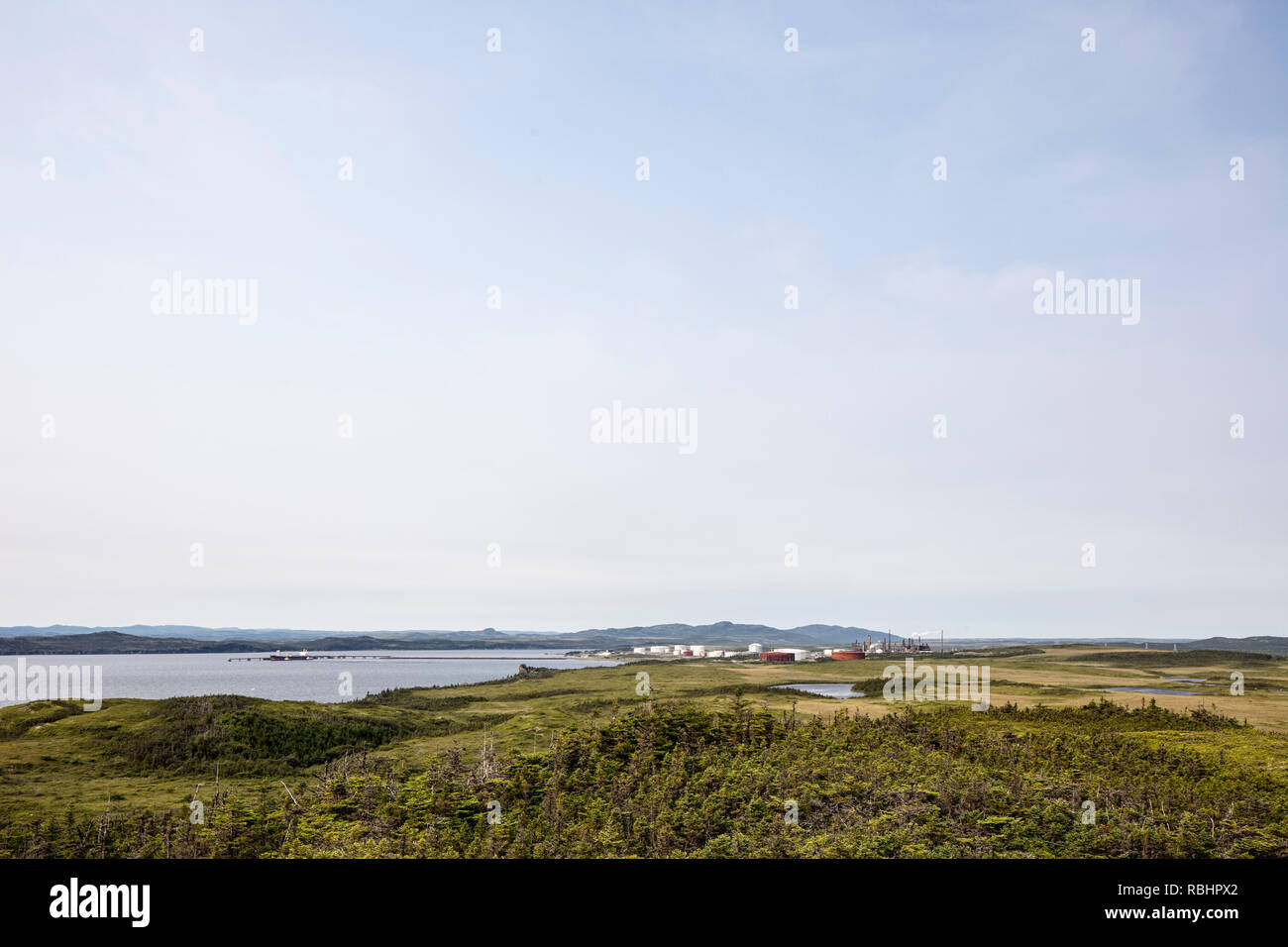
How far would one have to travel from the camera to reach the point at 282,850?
2383 cm

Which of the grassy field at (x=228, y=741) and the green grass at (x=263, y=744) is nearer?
the green grass at (x=263, y=744)

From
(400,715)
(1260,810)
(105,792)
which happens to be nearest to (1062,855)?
(1260,810)

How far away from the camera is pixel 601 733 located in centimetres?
3584

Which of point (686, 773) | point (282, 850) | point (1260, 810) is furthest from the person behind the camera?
point (686, 773)

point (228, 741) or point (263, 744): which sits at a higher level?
point (228, 741)

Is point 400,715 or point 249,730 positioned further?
point 400,715

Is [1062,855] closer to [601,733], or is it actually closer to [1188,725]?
[601,733]

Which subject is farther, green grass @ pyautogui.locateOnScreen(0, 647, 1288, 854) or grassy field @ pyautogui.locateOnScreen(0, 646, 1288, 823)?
grassy field @ pyautogui.locateOnScreen(0, 646, 1288, 823)

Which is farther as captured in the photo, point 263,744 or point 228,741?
point 263,744
